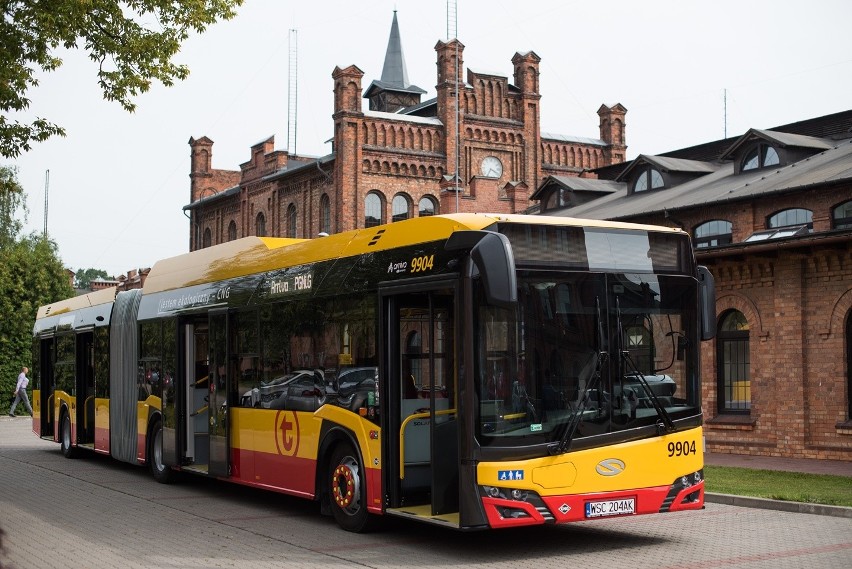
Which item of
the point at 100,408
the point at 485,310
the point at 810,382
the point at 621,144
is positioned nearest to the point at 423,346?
the point at 485,310

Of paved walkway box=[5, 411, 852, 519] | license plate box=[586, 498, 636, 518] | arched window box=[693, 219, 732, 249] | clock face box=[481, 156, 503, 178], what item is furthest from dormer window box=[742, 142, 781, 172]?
clock face box=[481, 156, 503, 178]

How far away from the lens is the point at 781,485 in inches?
621

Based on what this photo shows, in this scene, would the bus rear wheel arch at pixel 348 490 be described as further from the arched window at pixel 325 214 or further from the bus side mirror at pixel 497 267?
the arched window at pixel 325 214

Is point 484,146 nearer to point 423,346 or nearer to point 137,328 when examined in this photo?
point 137,328

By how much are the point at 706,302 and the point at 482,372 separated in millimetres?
2663

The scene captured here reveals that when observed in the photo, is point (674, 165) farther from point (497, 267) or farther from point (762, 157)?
point (497, 267)

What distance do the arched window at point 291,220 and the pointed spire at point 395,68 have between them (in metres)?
8.98

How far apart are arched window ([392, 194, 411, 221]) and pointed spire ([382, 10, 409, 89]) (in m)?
10.3

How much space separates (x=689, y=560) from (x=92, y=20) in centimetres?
1115

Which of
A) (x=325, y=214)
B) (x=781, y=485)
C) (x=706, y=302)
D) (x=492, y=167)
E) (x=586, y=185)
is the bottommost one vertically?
(x=781, y=485)

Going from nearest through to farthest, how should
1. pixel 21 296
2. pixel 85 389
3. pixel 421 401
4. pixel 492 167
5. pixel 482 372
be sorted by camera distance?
pixel 482 372 → pixel 421 401 → pixel 85 389 → pixel 21 296 → pixel 492 167

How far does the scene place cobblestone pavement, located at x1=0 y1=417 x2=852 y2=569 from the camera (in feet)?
31.6

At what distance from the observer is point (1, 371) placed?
4303 centimetres

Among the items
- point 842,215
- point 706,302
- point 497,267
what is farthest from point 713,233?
point 497,267
